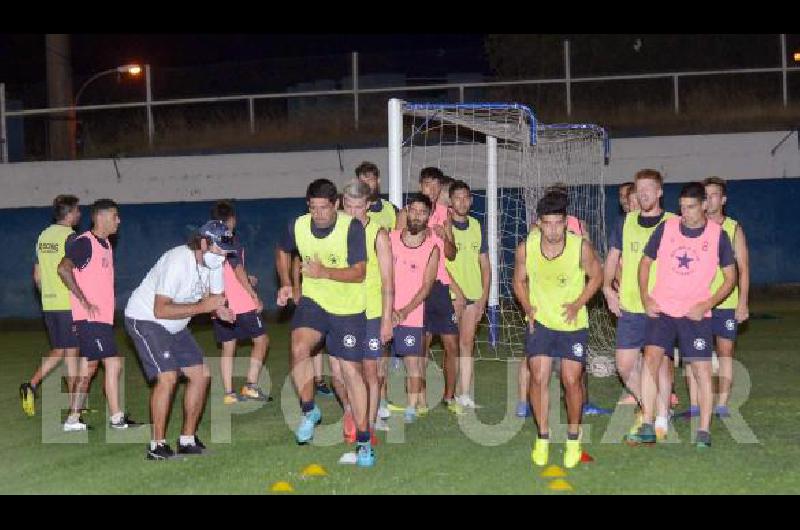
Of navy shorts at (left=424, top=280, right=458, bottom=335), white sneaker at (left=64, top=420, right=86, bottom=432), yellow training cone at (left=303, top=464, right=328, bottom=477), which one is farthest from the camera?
navy shorts at (left=424, top=280, right=458, bottom=335)

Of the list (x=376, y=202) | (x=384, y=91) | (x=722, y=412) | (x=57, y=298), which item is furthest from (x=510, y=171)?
(x=57, y=298)

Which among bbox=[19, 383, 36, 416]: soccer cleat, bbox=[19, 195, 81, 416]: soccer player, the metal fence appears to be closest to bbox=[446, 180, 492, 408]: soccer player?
bbox=[19, 195, 81, 416]: soccer player

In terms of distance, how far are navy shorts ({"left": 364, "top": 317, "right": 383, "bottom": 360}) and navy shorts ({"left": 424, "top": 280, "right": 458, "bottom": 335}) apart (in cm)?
168

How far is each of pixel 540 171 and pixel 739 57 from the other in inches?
751

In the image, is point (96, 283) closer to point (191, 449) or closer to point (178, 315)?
point (178, 315)

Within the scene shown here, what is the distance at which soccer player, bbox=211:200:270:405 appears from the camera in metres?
10.8

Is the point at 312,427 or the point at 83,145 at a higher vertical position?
the point at 83,145

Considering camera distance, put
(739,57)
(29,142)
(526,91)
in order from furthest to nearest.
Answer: (739,57) → (29,142) → (526,91)

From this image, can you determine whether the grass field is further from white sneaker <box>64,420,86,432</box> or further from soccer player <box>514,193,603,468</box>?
soccer player <box>514,193,603,468</box>

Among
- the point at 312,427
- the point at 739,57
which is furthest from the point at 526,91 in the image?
the point at 312,427

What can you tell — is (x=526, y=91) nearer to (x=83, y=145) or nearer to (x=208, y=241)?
(x=83, y=145)

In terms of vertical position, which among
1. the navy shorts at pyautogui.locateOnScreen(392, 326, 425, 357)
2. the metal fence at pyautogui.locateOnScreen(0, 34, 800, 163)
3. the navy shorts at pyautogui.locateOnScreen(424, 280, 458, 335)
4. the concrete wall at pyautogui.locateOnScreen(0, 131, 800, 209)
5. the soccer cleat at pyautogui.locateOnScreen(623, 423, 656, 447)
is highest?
the metal fence at pyautogui.locateOnScreen(0, 34, 800, 163)

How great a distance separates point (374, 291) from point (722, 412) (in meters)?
3.14

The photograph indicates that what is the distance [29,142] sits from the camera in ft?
89.8
